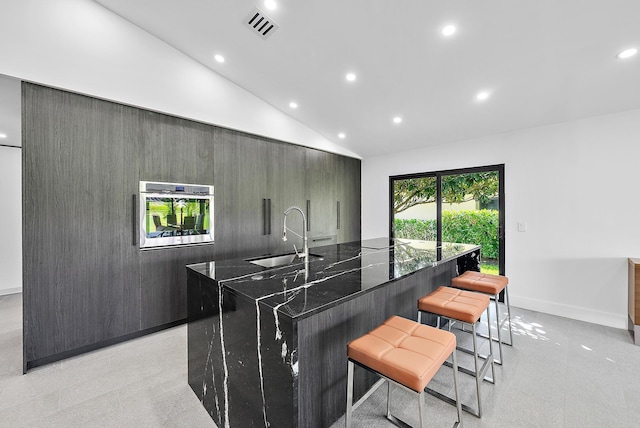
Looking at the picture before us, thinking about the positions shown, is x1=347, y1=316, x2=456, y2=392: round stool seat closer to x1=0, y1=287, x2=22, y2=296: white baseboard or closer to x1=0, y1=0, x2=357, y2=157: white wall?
x1=0, y1=0, x2=357, y2=157: white wall

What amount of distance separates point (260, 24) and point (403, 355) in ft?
9.18

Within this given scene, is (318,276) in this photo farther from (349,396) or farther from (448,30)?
(448,30)

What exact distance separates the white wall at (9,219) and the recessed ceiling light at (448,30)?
5909 millimetres

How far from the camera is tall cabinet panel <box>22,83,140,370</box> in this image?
2.17 m

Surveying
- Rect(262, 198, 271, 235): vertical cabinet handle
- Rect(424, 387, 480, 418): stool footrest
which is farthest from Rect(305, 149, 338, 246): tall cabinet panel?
Rect(424, 387, 480, 418): stool footrest

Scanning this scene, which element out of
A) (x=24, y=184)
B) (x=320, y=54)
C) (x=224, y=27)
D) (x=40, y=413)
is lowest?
(x=40, y=413)

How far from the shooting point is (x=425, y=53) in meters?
2.46

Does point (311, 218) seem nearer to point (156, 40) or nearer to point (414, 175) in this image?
point (414, 175)

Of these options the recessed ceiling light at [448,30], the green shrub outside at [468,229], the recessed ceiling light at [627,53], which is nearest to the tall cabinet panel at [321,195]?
the green shrub outside at [468,229]

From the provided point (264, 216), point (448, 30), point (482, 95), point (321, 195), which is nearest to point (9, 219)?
point (264, 216)

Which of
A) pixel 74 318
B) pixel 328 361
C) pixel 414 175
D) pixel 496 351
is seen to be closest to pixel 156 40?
pixel 74 318

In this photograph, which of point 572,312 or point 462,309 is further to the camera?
point 572,312

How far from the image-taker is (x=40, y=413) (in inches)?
67.2

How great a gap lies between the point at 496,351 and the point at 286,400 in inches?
87.9
